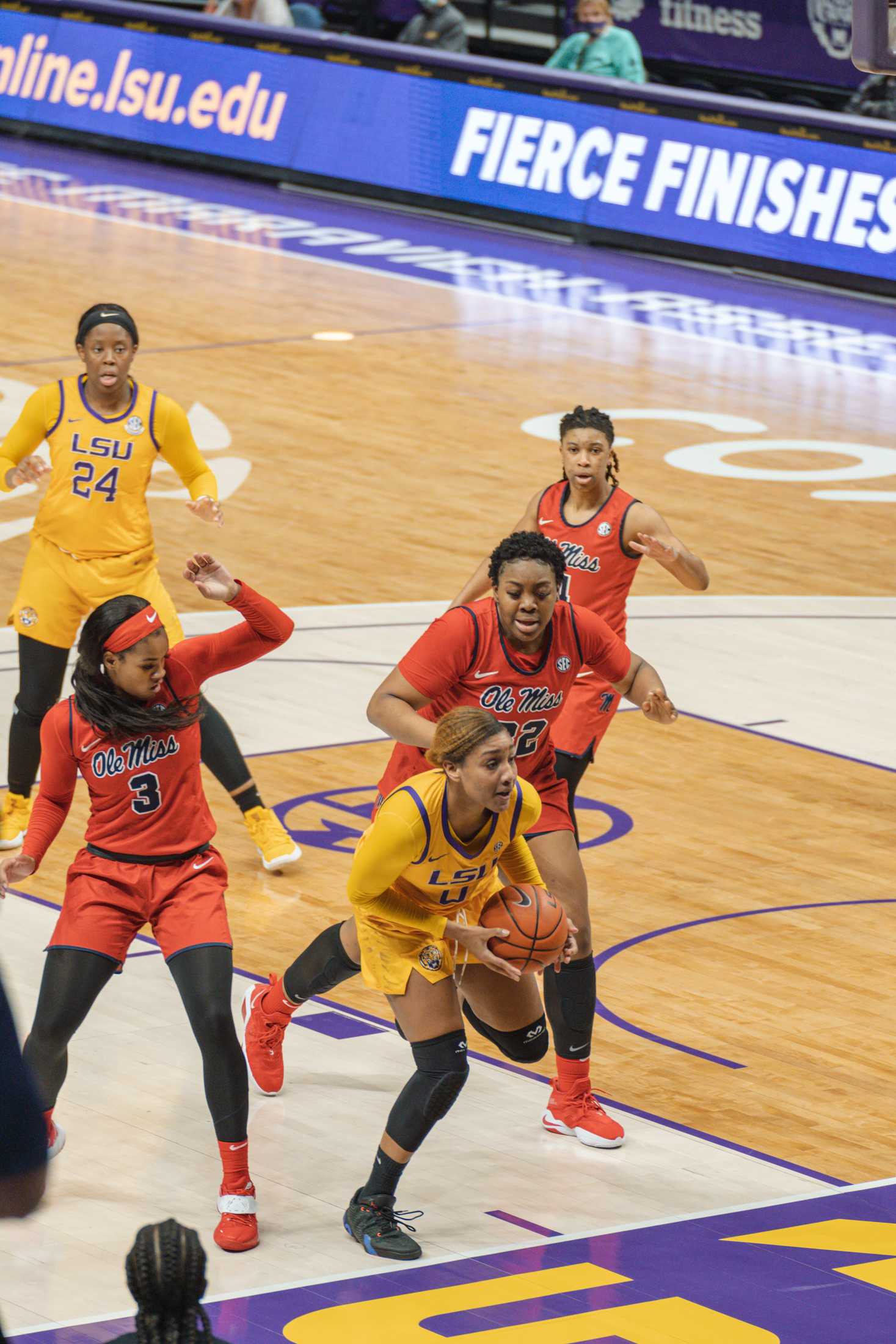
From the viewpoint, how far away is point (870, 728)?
11.5m

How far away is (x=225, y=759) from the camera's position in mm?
9367

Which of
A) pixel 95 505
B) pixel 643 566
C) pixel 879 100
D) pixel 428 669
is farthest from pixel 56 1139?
pixel 879 100

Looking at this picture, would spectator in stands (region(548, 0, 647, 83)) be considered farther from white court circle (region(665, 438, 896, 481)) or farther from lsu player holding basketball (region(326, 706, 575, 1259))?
lsu player holding basketball (region(326, 706, 575, 1259))

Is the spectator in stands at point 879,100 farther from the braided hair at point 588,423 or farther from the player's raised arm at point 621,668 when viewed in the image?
the player's raised arm at point 621,668

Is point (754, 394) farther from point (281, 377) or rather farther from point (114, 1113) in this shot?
point (114, 1113)

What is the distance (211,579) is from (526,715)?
3.34 feet

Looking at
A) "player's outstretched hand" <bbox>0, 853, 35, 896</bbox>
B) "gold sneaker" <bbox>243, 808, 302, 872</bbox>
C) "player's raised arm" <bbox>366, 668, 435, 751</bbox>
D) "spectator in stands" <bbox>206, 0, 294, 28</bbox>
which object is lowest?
"gold sneaker" <bbox>243, 808, 302, 872</bbox>

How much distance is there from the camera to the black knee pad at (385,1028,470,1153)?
20.8 ft

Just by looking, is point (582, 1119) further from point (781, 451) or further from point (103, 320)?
point (781, 451)

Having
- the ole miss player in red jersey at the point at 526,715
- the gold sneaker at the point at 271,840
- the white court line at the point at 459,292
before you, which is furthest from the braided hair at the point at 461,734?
the white court line at the point at 459,292

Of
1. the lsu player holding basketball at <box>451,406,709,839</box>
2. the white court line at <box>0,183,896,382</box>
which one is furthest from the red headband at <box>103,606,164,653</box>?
the white court line at <box>0,183,896,382</box>

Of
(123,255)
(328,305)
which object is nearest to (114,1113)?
(328,305)

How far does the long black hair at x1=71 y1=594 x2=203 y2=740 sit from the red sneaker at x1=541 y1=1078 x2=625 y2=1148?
177 centimetres

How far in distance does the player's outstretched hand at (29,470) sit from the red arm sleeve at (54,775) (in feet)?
8.54
